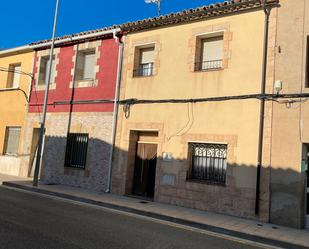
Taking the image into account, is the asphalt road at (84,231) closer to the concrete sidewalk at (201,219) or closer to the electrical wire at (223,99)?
the concrete sidewalk at (201,219)

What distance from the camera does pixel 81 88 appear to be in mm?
14969

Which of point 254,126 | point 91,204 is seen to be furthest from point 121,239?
point 254,126

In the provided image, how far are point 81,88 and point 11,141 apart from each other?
509cm

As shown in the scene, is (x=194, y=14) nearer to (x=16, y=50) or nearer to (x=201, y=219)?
(x=201, y=219)

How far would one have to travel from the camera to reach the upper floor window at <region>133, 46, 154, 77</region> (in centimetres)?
1327

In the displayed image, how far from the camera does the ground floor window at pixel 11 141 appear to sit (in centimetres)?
1734

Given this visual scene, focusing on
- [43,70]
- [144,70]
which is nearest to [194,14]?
[144,70]

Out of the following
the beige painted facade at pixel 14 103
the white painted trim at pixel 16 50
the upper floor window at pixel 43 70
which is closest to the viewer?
the upper floor window at pixel 43 70

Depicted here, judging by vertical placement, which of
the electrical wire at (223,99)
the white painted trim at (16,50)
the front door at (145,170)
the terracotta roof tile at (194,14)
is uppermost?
the white painted trim at (16,50)

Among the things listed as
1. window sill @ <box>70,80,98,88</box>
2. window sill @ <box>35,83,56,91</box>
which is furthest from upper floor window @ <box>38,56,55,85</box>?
window sill @ <box>70,80,98,88</box>

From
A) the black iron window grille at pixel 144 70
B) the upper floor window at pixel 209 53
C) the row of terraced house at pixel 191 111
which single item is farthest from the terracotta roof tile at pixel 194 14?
the black iron window grille at pixel 144 70

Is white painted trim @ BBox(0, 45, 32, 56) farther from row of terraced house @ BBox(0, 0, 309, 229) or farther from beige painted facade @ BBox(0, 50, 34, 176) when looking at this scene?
row of terraced house @ BBox(0, 0, 309, 229)

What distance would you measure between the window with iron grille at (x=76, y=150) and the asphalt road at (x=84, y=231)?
431cm

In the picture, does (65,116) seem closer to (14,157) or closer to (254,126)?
(14,157)
